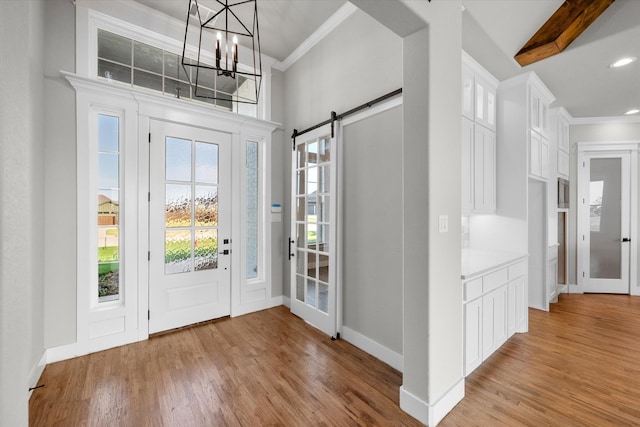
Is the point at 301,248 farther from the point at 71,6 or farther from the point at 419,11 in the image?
the point at 71,6

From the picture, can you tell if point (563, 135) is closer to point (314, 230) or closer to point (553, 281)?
point (553, 281)

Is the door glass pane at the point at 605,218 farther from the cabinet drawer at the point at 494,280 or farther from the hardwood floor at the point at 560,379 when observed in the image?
the cabinet drawer at the point at 494,280

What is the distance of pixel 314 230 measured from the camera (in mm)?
3383

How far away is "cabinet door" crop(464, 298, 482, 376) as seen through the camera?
218 cm

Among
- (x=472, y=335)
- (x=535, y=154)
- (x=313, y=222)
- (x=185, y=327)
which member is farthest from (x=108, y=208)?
(x=535, y=154)

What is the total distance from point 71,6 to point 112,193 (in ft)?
5.75

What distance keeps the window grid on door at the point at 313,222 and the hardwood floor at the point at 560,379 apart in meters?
1.65

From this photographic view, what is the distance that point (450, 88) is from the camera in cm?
199

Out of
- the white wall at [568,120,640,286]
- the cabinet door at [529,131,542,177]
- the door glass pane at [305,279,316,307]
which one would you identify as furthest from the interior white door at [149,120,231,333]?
the white wall at [568,120,640,286]

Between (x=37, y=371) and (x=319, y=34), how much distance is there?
4218mm

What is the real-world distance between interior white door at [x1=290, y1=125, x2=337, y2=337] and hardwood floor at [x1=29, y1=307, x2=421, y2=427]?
40 centimetres

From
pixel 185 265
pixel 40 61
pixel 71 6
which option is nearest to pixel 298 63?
pixel 71 6

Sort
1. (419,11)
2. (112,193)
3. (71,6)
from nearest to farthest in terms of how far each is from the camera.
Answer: (419,11) < (71,6) < (112,193)

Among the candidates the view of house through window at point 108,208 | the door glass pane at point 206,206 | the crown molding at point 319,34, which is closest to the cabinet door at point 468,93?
the crown molding at point 319,34
